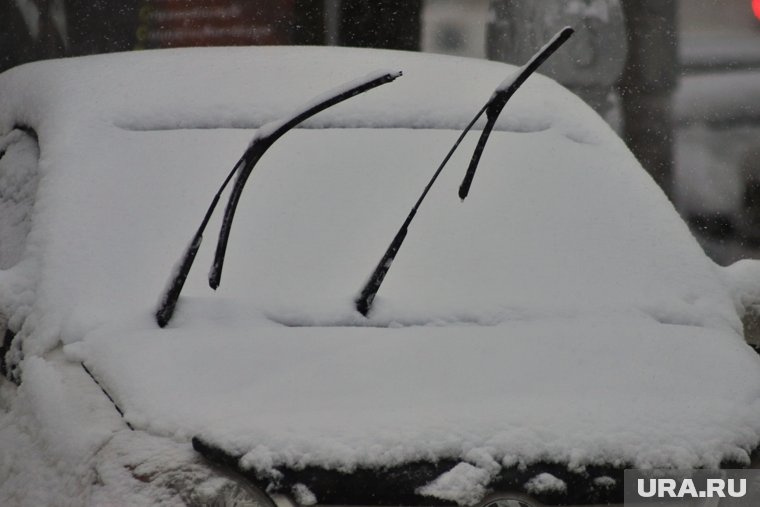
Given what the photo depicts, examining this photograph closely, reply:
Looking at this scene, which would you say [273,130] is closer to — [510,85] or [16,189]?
[510,85]

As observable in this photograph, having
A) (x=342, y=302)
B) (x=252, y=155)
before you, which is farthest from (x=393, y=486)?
(x=252, y=155)

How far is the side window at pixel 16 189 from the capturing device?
11.5 ft

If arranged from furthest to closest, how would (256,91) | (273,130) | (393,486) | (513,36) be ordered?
(513,36) → (256,91) → (273,130) → (393,486)

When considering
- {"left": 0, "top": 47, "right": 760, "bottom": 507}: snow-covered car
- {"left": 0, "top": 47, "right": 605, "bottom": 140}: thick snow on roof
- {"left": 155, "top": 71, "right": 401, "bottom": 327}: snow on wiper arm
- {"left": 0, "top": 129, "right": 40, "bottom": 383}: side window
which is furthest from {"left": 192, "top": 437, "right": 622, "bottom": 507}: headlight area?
{"left": 0, "top": 47, "right": 605, "bottom": 140}: thick snow on roof

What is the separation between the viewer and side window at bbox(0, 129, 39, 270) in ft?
11.5

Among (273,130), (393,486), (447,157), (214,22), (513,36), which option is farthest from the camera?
(214,22)

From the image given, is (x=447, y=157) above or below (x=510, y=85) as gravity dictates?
below

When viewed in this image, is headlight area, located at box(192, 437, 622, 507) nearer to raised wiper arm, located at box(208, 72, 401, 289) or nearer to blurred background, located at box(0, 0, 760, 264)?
raised wiper arm, located at box(208, 72, 401, 289)

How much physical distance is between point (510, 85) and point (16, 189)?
1.46m

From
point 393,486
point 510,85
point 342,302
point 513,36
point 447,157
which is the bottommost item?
point 513,36

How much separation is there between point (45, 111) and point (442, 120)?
107 cm

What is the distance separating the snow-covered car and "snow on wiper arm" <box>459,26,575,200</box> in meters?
0.21

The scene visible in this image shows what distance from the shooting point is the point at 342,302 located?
2.91 m

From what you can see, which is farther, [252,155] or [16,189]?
[16,189]
